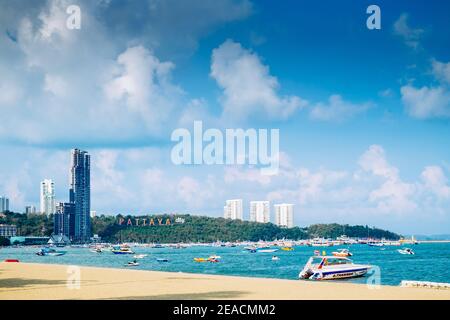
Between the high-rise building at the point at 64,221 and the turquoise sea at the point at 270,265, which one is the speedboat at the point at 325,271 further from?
the high-rise building at the point at 64,221

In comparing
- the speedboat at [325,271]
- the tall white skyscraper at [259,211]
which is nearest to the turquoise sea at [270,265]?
the speedboat at [325,271]

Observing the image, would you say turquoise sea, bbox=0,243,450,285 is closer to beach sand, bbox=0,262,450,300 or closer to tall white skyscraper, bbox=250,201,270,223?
beach sand, bbox=0,262,450,300

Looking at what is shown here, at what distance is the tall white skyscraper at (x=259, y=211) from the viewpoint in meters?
142

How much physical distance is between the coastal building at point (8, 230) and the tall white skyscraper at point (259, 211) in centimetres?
6968

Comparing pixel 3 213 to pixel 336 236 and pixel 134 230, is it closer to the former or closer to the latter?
pixel 134 230

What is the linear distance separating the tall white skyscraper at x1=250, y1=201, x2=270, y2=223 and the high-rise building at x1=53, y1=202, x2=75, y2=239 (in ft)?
166

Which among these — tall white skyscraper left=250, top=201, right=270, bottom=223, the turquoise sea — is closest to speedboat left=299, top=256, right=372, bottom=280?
the turquoise sea

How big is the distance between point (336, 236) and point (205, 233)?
1984 inches

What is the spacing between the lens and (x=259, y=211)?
148m

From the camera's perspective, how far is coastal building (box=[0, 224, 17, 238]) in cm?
15354

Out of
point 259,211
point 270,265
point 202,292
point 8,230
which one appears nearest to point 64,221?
point 8,230

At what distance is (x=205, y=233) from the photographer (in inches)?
6388
